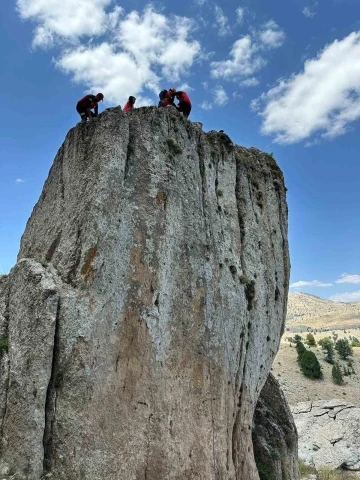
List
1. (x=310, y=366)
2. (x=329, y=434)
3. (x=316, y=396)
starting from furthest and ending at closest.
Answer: (x=310, y=366) → (x=316, y=396) → (x=329, y=434)

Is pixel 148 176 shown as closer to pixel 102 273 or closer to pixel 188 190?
pixel 188 190

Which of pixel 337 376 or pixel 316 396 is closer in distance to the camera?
pixel 316 396

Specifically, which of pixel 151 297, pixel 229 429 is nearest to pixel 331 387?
pixel 229 429

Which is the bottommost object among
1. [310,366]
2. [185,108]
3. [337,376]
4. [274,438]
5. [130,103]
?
[274,438]

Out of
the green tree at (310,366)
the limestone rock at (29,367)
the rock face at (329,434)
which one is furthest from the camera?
the green tree at (310,366)

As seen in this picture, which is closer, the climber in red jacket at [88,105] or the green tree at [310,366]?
the climber in red jacket at [88,105]

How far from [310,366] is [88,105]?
50.6m

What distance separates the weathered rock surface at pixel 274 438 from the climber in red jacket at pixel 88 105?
1360 centimetres

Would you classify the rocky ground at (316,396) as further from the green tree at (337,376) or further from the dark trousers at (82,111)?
the dark trousers at (82,111)

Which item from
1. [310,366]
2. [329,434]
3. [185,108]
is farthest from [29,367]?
[310,366]

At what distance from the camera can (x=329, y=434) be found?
30812 mm

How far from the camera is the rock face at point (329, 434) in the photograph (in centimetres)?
2813

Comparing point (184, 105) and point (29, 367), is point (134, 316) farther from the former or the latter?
point (184, 105)

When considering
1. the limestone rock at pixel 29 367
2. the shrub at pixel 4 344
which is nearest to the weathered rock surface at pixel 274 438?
the limestone rock at pixel 29 367
